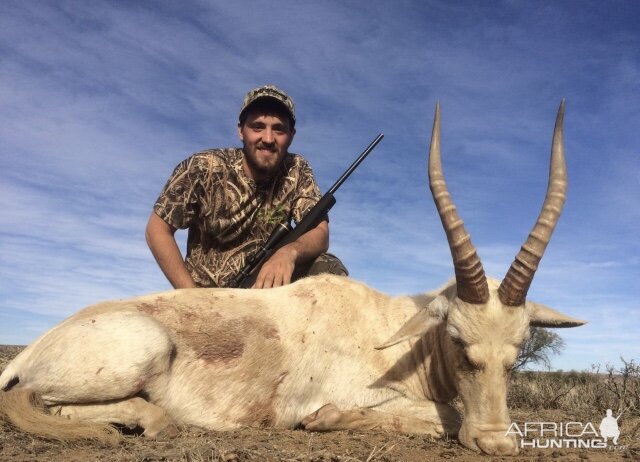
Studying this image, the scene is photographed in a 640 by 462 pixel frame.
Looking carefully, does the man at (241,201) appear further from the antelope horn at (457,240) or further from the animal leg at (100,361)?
the antelope horn at (457,240)

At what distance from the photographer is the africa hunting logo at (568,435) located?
4402mm

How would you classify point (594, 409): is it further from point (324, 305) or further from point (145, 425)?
point (145, 425)

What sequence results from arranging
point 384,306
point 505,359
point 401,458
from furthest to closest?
point 384,306, point 505,359, point 401,458

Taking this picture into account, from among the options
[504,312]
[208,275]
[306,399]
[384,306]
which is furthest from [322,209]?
[504,312]

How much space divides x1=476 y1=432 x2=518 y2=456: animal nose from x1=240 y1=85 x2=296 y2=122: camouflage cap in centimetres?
493

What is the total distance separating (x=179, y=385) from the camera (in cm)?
455

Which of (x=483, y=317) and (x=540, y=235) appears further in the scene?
(x=540, y=235)

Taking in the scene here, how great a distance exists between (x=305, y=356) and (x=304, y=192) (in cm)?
321

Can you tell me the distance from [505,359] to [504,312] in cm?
33

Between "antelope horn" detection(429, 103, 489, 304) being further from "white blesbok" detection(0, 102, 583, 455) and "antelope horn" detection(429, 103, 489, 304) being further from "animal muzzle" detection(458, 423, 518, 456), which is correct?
"animal muzzle" detection(458, 423, 518, 456)

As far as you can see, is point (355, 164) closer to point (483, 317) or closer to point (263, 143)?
point (263, 143)

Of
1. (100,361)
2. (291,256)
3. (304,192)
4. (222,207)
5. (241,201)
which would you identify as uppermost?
(304,192)

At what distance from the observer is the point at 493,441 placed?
3.94 m

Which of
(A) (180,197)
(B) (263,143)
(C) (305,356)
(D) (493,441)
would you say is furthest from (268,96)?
(D) (493,441)
